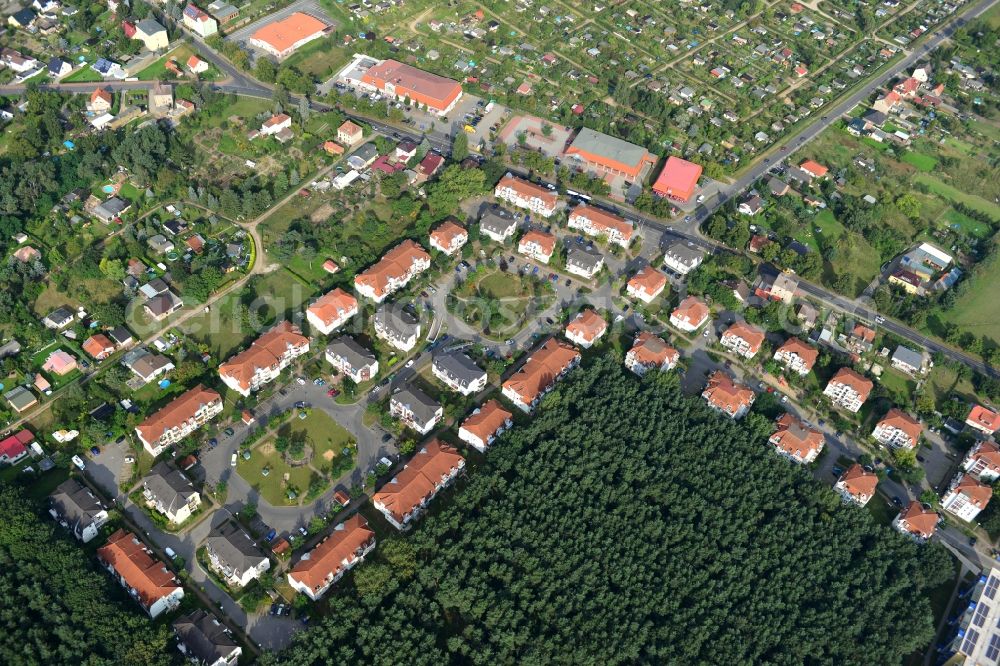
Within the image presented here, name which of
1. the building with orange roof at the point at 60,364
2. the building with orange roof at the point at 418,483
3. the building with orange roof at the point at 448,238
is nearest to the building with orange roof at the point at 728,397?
the building with orange roof at the point at 418,483

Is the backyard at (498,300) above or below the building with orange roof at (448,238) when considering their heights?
below

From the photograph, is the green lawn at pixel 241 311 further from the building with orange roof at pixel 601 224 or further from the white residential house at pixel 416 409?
the building with orange roof at pixel 601 224

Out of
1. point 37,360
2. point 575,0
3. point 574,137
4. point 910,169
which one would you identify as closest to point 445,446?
point 37,360

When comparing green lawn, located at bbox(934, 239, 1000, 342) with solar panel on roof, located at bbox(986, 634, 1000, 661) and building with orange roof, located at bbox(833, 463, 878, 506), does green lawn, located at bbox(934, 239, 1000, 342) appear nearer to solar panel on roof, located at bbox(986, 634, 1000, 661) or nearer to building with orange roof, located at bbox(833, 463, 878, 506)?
building with orange roof, located at bbox(833, 463, 878, 506)

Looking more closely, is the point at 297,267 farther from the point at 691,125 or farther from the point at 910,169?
the point at 910,169

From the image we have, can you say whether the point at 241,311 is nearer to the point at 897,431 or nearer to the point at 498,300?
the point at 498,300

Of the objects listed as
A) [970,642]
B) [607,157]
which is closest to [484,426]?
[970,642]

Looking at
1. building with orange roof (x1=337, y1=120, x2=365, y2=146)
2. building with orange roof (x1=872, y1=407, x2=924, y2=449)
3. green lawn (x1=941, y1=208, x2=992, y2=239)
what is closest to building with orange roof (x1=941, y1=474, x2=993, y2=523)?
building with orange roof (x1=872, y1=407, x2=924, y2=449)
